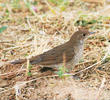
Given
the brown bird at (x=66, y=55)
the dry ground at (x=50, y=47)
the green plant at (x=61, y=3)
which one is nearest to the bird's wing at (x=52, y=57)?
the brown bird at (x=66, y=55)

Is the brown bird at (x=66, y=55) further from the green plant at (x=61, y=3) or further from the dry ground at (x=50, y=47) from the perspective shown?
the green plant at (x=61, y=3)

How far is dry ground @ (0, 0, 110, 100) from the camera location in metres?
4.75

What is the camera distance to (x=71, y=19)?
7.16 m

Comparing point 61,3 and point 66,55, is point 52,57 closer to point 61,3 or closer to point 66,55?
point 66,55

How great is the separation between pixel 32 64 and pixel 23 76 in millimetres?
Result: 248

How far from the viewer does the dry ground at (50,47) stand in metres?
4.75

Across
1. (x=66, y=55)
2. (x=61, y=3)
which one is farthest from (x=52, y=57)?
(x=61, y=3)

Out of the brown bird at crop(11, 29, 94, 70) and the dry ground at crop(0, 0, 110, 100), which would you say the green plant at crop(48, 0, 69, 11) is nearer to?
the dry ground at crop(0, 0, 110, 100)

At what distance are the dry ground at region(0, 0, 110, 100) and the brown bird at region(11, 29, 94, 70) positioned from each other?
0.63 ft

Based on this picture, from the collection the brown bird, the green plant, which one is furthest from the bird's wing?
the green plant

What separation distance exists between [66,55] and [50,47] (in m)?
0.95

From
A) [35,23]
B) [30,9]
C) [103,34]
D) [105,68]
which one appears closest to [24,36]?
[35,23]

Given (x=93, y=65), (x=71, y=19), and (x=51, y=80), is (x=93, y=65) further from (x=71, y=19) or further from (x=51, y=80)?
(x=71, y=19)

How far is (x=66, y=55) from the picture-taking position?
5.29 meters
